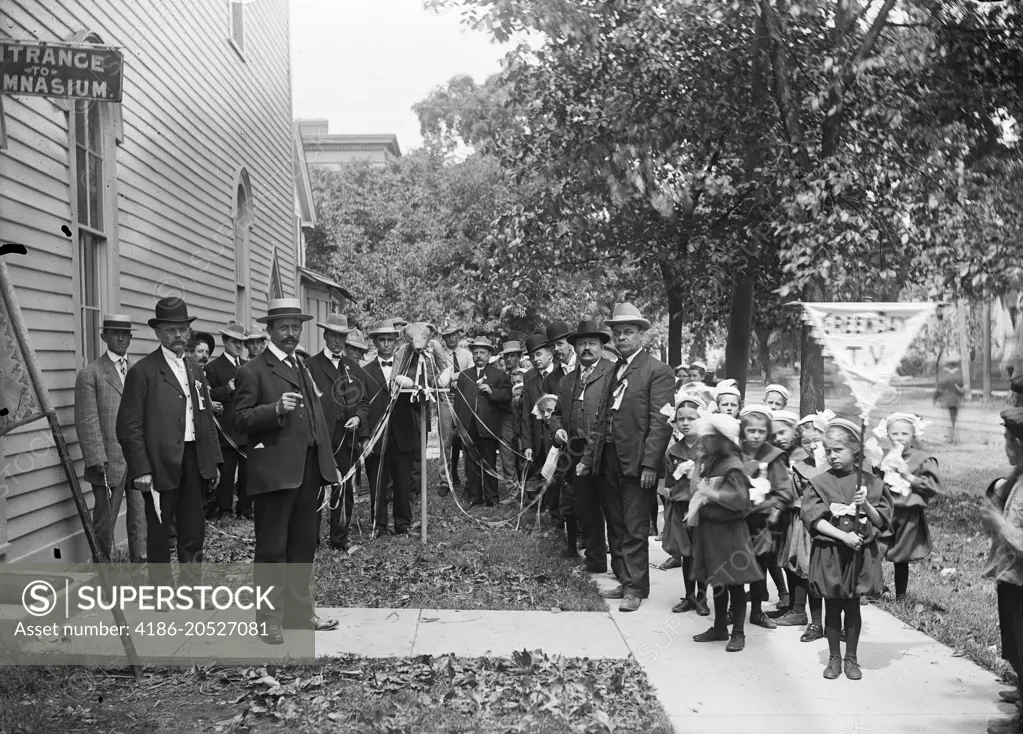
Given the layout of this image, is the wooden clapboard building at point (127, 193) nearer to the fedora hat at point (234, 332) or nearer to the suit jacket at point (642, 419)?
the fedora hat at point (234, 332)

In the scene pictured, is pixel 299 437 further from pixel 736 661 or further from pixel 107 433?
pixel 736 661

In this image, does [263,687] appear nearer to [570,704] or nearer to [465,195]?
[570,704]

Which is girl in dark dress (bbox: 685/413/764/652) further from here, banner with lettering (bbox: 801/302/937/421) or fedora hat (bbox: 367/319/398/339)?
fedora hat (bbox: 367/319/398/339)

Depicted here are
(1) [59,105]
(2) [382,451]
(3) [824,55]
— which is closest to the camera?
(1) [59,105]

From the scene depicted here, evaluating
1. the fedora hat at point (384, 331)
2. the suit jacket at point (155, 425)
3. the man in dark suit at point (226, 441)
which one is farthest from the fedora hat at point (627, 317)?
the man in dark suit at point (226, 441)

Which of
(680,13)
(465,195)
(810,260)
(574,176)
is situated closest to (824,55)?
(680,13)

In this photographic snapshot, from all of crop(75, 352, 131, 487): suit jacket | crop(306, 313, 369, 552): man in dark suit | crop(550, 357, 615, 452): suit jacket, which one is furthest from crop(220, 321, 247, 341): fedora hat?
crop(550, 357, 615, 452): suit jacket

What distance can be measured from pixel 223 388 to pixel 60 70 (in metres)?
5.22

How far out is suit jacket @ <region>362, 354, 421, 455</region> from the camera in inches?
368

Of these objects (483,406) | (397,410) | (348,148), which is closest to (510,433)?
(483,406)

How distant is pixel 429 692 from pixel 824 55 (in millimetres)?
8567

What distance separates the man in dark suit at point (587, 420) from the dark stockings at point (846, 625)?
2.18 m

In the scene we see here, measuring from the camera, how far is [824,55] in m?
10.4

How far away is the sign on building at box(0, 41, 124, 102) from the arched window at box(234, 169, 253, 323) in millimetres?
9177
